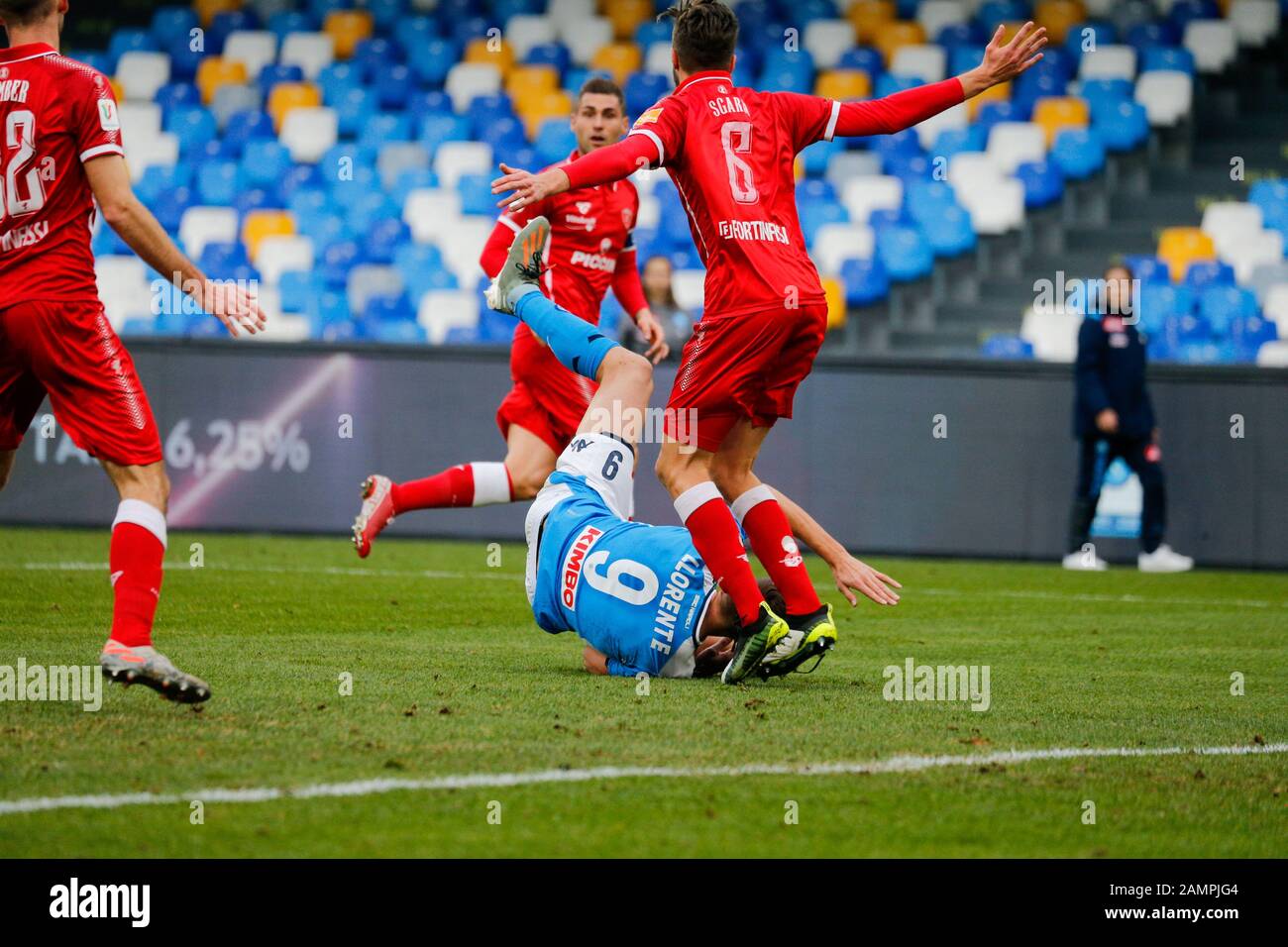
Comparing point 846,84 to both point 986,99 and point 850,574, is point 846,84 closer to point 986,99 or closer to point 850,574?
point 986,99

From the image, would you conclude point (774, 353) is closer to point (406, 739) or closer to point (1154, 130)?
point (406, 739)

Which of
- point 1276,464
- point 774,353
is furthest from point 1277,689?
point 1276,464

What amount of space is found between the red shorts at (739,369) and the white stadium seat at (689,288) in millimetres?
9866

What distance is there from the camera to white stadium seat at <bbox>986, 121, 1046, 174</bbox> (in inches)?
655

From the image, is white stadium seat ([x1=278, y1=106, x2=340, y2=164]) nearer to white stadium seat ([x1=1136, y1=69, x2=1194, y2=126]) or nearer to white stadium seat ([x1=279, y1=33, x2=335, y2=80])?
white stadium seat ([x1=279, y1=33, x2=335, y2=80])

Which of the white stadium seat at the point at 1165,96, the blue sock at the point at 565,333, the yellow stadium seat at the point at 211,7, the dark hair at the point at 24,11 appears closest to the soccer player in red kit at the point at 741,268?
the blue sock at the point at 565,333

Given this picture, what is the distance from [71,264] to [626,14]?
49.7ft

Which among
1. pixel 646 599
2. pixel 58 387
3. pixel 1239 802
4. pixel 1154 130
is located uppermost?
pixel 1154 130

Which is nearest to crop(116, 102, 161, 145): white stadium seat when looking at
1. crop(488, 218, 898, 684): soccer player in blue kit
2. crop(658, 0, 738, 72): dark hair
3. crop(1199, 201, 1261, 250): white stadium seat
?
crop(1199, 201, 1261, 250): white stadium seat

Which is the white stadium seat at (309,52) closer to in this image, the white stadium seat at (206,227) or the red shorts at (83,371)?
the white stadium seat at (206,227)

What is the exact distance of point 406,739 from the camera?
4836mm

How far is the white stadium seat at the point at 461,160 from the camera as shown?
60.5 ft

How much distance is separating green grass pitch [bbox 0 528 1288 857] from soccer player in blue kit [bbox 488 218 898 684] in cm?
13

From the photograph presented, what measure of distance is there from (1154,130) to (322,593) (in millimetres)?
10548
